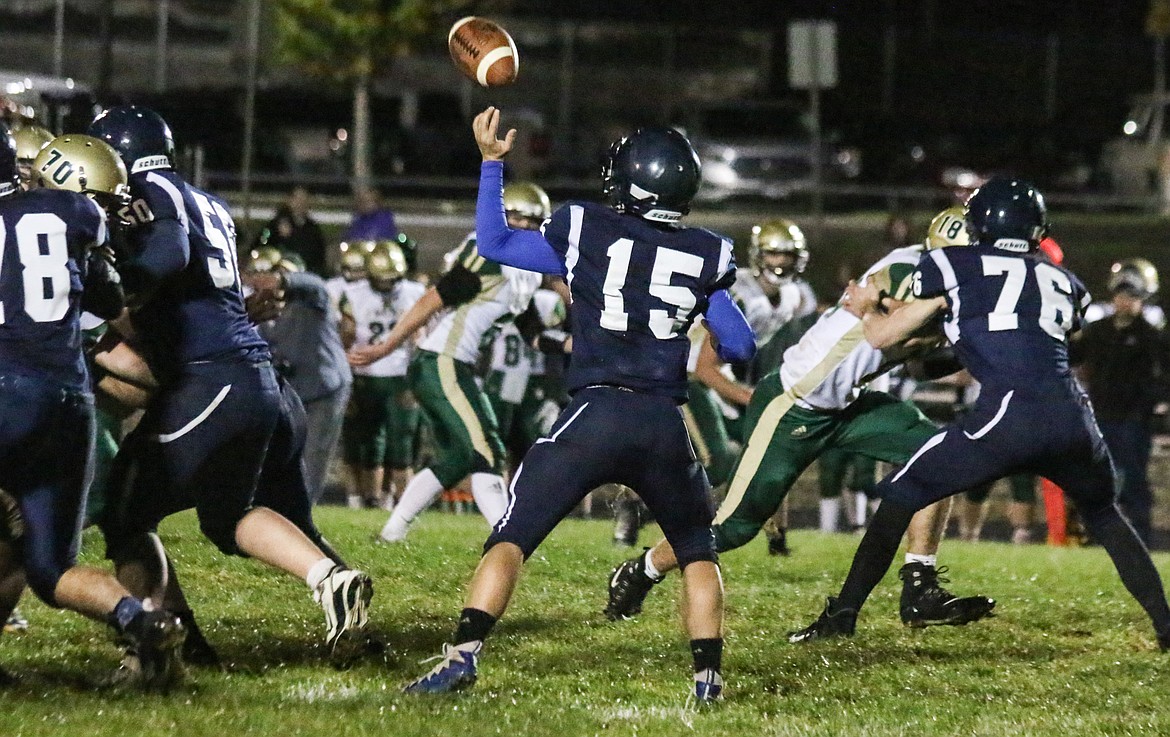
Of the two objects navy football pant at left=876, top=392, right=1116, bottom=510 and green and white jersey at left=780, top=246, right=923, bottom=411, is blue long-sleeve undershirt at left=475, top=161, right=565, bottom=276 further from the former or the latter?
green and white jersey at left=780, top=246, right=923, bottom=411

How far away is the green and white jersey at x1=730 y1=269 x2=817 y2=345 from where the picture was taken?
1062cm

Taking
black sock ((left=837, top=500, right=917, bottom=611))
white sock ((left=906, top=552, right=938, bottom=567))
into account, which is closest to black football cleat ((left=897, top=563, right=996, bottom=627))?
white sock ((left=906, top=552, right=938, bottom=567))

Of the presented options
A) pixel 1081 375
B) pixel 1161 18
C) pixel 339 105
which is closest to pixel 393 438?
pixel 1081 375

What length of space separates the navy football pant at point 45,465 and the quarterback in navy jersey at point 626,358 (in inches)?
43.9

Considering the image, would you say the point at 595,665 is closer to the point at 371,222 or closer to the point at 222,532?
the point at 222,532

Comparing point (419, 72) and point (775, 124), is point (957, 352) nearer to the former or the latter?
point (775, 124)

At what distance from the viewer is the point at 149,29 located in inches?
1181

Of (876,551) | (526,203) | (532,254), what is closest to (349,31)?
(526,203)

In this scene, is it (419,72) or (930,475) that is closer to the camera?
(930,475)

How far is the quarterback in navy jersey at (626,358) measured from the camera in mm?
5484

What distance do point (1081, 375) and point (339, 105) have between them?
52.4ft

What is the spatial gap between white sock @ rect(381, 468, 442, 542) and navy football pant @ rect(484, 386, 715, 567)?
376cm

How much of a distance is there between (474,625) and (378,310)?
24.5ft

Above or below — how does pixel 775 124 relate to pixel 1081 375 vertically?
above
